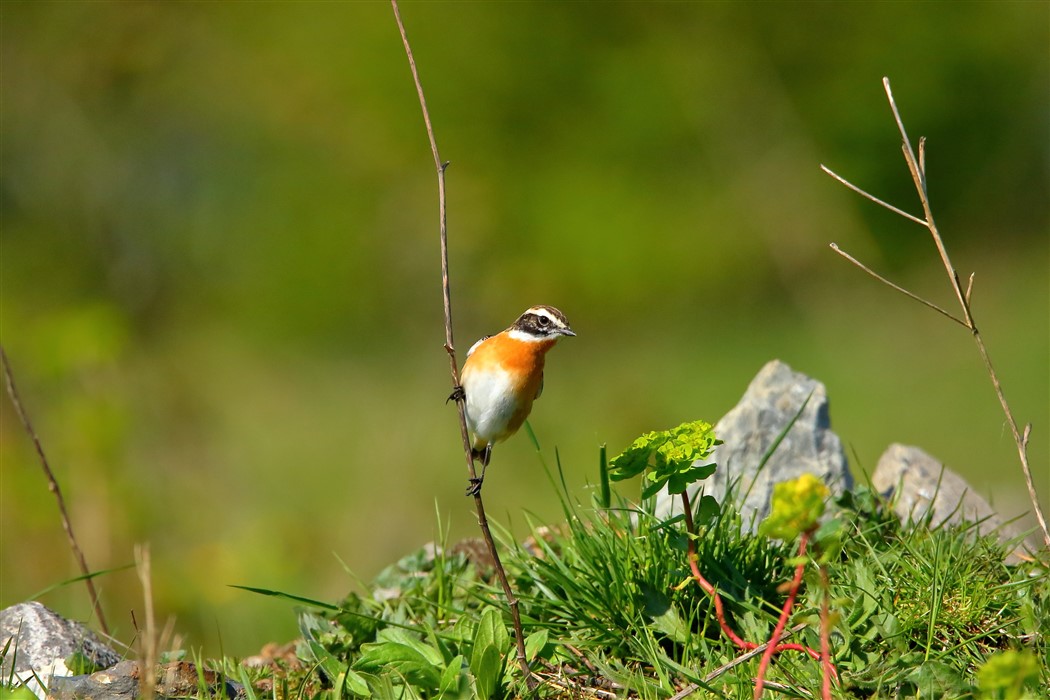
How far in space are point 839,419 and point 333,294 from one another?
6758mm

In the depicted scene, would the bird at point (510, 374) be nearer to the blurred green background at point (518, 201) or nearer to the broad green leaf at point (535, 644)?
the broad green leaf at point (535, 644)

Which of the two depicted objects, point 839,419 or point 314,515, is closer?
point 314,515

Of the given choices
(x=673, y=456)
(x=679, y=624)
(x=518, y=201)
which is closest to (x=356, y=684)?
(x=679, y=624)

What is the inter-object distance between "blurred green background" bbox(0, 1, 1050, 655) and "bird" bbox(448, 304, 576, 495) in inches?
275

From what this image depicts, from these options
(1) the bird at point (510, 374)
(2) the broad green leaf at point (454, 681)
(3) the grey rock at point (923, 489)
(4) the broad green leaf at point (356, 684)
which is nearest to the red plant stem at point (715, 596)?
(2) the broad green leaf at point (454, 681)

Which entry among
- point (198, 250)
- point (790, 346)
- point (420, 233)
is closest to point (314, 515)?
point (420, 233)

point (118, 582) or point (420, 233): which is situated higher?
point (420, 233)

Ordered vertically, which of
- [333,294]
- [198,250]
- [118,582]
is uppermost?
[198,250]

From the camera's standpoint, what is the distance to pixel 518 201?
13805 mm

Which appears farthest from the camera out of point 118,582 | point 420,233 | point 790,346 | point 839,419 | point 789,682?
Answer: point 790,346

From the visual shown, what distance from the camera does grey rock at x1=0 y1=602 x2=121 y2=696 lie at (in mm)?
3541

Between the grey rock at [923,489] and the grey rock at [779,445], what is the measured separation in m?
0.21

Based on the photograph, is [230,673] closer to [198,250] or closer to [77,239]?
[77,239]

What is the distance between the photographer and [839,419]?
11.4 metres
